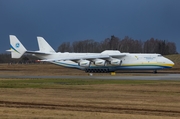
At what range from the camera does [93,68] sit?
5900cm

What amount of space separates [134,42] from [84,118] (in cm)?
17687

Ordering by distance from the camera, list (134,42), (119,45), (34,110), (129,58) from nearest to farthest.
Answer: (34,110) < (129,58) < (119,45) < (134,42)

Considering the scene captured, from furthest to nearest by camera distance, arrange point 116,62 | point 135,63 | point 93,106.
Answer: point 116,62 < point 135,63 < point 93,106

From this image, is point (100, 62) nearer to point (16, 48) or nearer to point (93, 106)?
point (16, 48)

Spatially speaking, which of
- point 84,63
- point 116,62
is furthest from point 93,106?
point 84,63

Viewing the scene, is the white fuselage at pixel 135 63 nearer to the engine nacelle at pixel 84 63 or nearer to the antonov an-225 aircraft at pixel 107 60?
the antonov an-225 aircraft at pixel 107 60

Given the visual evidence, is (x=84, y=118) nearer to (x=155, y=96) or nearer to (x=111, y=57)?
(x=155, y=96)

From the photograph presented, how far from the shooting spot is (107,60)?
58188 mm

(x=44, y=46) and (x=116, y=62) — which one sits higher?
(x=44, y=46)

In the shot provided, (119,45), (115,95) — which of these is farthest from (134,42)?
(115,95)

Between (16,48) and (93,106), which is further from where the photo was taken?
(16,48)

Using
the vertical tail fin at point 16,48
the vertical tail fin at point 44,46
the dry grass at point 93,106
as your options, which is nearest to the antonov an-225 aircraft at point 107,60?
the vertical tail fin at point 16,48

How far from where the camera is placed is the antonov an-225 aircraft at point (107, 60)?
184ft

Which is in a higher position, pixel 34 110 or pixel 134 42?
pixel 134 42
